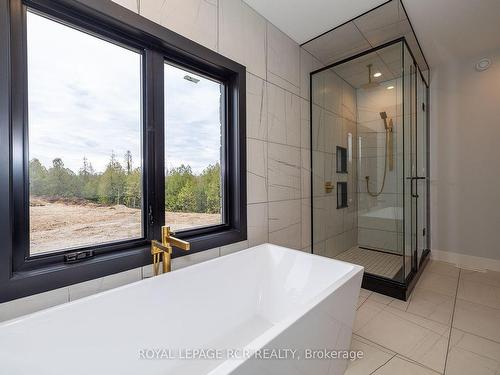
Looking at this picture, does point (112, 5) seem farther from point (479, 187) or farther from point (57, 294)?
point (479, 187)

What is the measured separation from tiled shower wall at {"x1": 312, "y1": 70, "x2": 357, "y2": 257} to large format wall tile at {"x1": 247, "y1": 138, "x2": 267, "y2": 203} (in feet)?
2.85

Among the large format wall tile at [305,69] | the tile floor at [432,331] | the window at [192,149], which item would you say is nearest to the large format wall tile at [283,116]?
the large format wall tile at [305,69]

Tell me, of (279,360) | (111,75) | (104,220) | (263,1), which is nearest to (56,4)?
(111,75)

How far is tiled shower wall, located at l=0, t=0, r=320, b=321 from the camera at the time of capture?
4.98 ft

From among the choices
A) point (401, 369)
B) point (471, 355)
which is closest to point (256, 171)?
point (401, 369)

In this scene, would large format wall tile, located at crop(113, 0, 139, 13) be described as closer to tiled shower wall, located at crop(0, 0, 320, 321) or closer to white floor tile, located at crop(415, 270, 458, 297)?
tiled shower wall, located at crop(0, 0, 320, 321)

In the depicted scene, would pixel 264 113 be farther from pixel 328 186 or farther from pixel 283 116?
pixel 328 186

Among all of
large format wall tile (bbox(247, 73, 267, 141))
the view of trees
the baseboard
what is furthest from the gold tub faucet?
the baseboard

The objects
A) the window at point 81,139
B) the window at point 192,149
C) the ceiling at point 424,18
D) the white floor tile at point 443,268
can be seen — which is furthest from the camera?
the white floor tile at point 443,268

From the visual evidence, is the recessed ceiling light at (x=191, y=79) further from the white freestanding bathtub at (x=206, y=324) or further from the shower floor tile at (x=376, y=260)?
the shower floor tile at (x=376, y=260)

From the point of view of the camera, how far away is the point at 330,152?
2828 millimetres

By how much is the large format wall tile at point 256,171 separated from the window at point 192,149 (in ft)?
0.81

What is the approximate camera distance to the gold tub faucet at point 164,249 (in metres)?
1.35

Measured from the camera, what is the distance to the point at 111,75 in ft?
4.48
